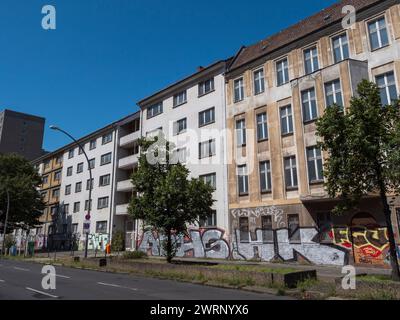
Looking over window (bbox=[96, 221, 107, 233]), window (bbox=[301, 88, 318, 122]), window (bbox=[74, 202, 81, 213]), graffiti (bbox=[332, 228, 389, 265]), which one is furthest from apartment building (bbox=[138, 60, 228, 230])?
window (bbox=[74, 202, 81, 213])

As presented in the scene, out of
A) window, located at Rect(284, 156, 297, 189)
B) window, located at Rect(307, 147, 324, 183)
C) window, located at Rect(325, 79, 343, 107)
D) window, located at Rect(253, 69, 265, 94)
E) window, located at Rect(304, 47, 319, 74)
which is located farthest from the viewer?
window, located at Rect(253, 69, 265, 94)

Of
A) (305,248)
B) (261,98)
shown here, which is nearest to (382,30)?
(261,98)

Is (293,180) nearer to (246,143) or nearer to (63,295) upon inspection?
→ (246,143)

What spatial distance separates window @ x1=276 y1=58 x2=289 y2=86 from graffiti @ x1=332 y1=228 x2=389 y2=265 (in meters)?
10.2

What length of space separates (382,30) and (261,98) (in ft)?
27.1

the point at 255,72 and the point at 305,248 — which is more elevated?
the point at 255,72

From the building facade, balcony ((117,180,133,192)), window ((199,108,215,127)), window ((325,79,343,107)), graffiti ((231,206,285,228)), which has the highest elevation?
the building facade

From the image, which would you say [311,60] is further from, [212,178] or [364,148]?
[364,148]

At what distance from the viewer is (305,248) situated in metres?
19.9

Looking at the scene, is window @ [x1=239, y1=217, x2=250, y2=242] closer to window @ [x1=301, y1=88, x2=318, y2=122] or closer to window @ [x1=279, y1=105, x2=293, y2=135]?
window @ [x1=279, y1=105, x2=293, y2=135]

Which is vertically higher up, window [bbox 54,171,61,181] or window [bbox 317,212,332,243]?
window [bbox 54,171,61,181]

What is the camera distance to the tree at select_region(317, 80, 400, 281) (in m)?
10.5

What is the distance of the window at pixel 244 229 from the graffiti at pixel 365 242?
620 cm
